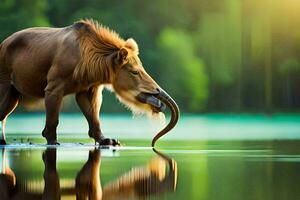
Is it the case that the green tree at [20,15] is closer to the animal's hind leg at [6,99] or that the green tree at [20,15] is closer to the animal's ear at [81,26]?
the animal's hind leg at [6,99]

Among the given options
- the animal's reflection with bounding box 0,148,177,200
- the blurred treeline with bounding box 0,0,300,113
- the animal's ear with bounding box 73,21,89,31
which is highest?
the blurred treeline with bounding box 0,0,300,113

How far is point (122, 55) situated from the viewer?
9.74m

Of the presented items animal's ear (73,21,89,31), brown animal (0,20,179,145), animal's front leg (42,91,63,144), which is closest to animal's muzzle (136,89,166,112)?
brown animal (0,20,179,145)

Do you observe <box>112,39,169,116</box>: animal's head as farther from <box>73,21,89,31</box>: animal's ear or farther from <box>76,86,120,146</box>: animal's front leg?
<box>73,21,89,31</box>: animal's ear

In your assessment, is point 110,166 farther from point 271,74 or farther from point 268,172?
point 271,74

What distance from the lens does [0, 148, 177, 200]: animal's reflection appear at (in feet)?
17.6

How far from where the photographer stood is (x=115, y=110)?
2605cm

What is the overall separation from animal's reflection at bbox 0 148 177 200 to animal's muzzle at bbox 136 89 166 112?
191 cm

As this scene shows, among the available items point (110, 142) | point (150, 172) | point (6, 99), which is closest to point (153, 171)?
point (150, 172)

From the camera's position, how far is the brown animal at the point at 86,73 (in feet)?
31.9

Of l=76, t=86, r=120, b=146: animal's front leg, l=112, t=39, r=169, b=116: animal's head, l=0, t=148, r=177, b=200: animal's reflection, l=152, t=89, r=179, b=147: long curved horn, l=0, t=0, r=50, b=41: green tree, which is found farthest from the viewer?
l=0, t=0, r=50, b=41: green tree

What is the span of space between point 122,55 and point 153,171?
298cm

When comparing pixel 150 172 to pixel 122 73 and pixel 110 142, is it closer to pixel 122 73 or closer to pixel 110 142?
pixel 110 142

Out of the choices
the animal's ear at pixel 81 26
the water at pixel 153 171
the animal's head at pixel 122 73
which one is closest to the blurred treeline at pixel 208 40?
the animal's ear at pixel 81 26
